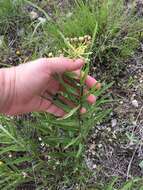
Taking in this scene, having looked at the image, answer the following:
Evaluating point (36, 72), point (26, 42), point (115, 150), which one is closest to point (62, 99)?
point (36, 72)

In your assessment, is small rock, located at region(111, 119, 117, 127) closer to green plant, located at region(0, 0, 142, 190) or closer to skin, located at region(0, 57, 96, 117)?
green plant, located at region(0, 0, 142, 190)

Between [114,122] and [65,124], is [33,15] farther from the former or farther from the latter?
[65,124]

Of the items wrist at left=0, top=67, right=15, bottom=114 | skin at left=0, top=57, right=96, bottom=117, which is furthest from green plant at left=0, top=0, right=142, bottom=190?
wrist at left=0, top=67, right=15, bottom=114

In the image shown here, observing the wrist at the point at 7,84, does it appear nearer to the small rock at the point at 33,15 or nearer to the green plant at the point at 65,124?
the green plant at the point at 65,124

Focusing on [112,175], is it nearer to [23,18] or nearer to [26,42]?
→ [26,42]

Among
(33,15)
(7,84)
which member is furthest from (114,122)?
(33,15)

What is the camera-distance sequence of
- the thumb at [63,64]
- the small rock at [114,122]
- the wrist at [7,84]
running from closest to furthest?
the thumb at [63,64] < the wrist at [7,84] < the small rock at [114,122]

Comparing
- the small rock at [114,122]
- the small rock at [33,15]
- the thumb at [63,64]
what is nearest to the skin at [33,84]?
the thumb at [63,64]

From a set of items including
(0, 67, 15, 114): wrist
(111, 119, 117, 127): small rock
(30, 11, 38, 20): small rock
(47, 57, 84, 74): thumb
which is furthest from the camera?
(30, 11, 38, 20): small rock
